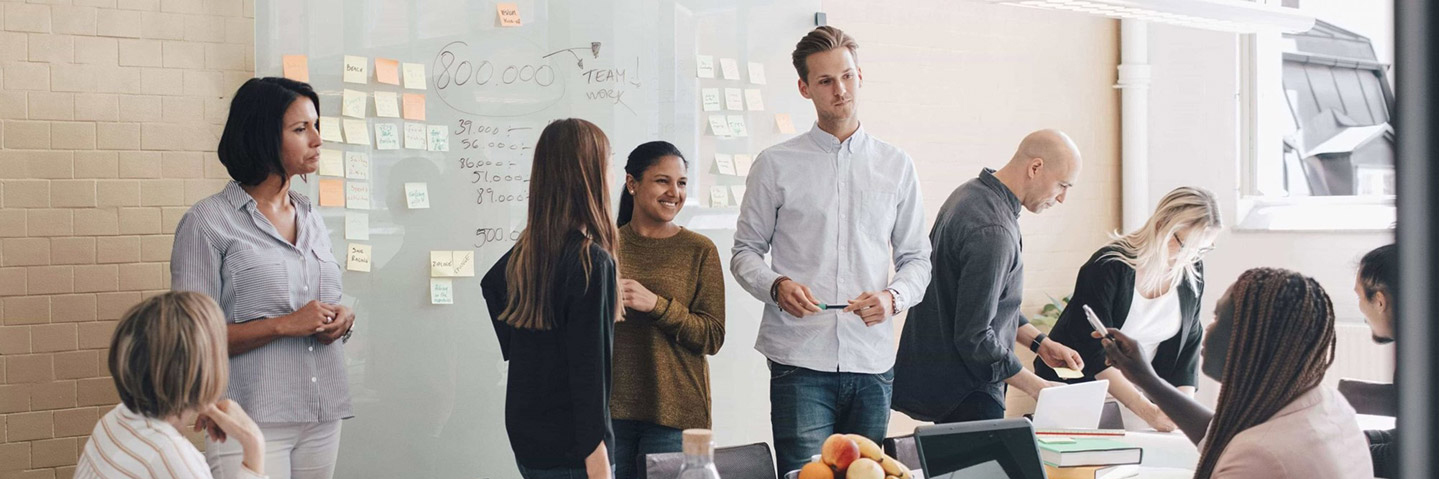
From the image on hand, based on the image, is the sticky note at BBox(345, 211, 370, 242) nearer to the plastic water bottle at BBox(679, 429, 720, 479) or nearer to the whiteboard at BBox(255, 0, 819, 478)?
the whiteboard at BBox(255, 0, 819, 478)

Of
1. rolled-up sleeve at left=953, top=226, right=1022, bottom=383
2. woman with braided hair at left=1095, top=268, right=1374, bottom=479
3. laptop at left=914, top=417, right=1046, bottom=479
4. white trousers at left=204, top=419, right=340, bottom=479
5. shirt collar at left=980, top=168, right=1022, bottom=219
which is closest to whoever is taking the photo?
woman with braided hair at left=1095, top=268, right=1374, bottom=479

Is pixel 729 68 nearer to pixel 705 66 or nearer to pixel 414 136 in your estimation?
pixel 705 66

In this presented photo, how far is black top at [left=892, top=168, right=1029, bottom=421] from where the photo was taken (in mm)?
3373

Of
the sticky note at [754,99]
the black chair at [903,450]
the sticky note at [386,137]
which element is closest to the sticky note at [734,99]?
the sticky note at [754,99]

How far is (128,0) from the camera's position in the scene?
3531 millimetres

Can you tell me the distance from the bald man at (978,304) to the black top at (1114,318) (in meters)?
0.12

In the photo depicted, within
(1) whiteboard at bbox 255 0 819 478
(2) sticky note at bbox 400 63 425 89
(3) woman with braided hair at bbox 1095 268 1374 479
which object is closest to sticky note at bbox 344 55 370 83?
(1) whiteboard at bbox 255 0 819 478

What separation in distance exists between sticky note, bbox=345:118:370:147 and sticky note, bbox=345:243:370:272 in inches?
14.0

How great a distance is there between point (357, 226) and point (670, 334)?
1241 mm

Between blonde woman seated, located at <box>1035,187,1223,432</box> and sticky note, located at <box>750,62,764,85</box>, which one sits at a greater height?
sticky note, located at <box>750,62,764,85</box>

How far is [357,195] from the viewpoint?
3.79 m

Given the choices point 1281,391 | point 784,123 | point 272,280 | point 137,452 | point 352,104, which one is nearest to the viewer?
point 1281,391

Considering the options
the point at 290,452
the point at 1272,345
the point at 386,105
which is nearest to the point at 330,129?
the point at 386,105

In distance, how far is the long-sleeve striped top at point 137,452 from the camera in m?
2.00
